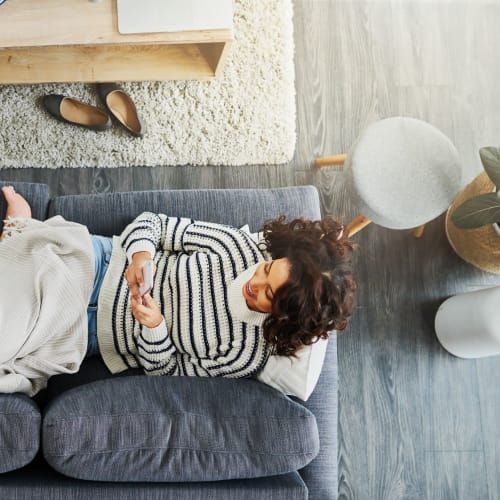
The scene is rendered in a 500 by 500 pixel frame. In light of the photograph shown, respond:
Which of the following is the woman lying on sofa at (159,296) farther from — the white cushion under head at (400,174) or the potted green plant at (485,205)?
the potted green plant at (485,205)

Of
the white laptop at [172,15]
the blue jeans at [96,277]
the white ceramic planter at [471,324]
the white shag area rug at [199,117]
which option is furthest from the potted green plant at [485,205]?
the blue jeans at [96,277]

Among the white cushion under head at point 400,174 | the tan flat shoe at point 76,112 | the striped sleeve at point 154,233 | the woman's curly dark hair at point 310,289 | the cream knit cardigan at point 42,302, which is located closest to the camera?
the woman's curly dark hair at point 310,289

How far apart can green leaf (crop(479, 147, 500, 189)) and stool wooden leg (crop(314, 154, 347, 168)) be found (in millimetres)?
474

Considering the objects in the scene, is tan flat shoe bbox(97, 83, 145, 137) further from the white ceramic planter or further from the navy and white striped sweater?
the white ceramic planter

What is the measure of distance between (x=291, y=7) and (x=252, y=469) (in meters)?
1.62

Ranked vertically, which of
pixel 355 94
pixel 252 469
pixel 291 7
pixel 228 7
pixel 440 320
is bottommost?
pixel 440 320

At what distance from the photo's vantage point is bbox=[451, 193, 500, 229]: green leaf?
1.58 meters

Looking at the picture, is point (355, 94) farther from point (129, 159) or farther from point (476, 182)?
point (129, 159)

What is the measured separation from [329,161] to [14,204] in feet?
3.35

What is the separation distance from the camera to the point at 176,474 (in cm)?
129

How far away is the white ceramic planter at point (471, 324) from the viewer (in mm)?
1701

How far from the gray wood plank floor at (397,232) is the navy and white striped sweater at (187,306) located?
52 cm

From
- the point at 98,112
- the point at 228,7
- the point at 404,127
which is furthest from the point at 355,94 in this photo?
the point at 98,112

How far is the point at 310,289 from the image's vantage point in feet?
4.02
